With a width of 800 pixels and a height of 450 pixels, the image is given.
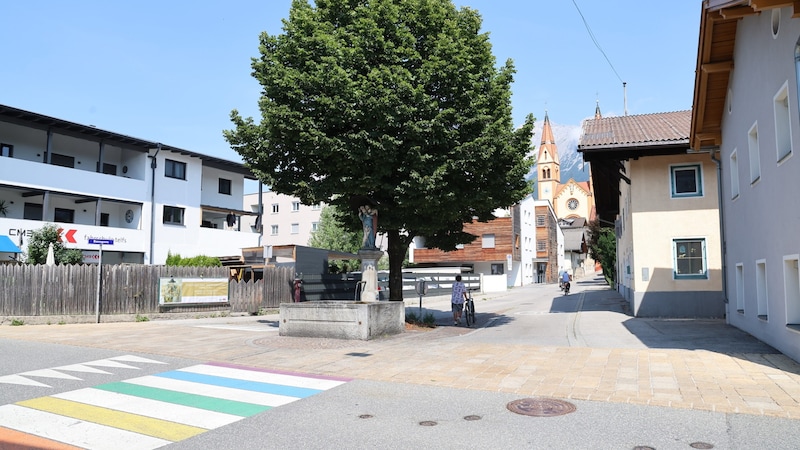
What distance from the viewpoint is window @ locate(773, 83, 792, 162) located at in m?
9.55

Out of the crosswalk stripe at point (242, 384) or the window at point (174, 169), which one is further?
the window at point (174, 169)

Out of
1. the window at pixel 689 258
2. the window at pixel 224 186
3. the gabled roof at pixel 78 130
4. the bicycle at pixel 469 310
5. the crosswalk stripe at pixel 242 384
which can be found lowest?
the crosswalk stripe at pixel 242 384

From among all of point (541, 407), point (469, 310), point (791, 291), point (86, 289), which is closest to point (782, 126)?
point (791, 291)

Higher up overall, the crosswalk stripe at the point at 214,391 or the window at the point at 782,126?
the window at the point at 782,126

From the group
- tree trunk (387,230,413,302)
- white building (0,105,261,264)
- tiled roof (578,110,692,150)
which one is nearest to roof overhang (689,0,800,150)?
tiled roof (578,110,692,150)

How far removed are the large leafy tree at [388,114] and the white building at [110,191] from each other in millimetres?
14480

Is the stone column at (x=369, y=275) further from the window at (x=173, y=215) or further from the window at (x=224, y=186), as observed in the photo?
the window at (x=224, y=186)

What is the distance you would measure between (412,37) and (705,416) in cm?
1091

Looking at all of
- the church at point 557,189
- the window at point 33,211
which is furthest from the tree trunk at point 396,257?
the church at point 557,189

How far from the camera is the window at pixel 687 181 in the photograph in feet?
58.0

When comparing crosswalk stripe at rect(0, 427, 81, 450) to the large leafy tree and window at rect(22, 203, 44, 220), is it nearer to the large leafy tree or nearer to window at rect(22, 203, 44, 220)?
the large leafy tree

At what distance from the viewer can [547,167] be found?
125938 mm

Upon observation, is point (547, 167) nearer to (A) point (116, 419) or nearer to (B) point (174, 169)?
(B) point (174, 169)

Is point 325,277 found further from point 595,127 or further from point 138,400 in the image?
point 138,400
